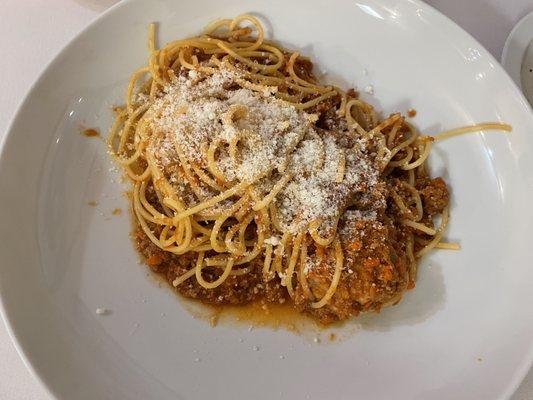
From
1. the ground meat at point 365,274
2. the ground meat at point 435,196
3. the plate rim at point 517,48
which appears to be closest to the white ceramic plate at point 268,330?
the ground meat at point 435,196

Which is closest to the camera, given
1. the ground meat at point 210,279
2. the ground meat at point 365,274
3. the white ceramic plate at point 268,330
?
the white ceramic plate at point 268,330

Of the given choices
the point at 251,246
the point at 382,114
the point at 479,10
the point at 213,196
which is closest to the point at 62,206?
the point at 213,196

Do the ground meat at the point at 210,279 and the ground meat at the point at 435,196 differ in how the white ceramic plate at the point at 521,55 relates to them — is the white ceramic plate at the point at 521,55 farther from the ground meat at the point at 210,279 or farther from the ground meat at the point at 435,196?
the ground meat at the point at 210,279

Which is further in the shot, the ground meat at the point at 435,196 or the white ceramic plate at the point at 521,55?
the white ceramic plate at the point at 521,55

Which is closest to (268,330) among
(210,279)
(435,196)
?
(210,279)

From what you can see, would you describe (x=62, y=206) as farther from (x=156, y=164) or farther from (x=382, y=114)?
(x=382, y=114)

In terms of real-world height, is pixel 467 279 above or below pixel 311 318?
above

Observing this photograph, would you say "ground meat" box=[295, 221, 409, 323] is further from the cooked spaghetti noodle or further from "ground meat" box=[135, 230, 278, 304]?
"ground meat" box=[135, 230, 278, 304]

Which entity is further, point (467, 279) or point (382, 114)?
point (382, 114)
